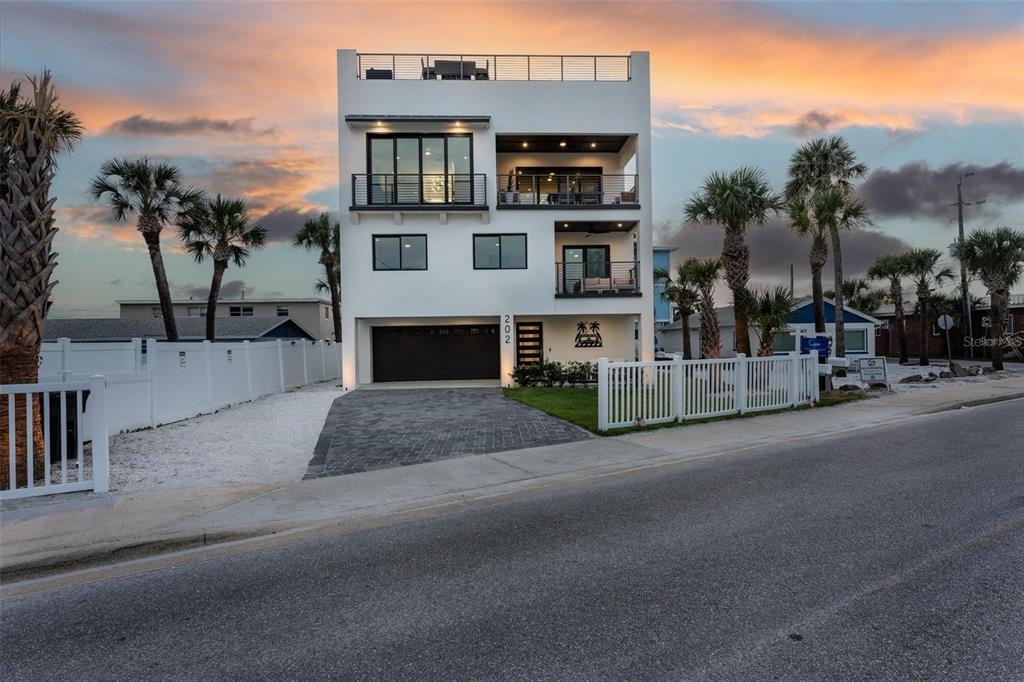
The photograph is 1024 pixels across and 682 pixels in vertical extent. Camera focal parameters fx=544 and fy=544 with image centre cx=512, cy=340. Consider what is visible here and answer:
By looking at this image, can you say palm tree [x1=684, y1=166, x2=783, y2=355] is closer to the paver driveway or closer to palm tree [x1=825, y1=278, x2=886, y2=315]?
the paver driveway

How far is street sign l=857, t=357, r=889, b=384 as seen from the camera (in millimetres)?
20188

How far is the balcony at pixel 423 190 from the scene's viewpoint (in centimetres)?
2156

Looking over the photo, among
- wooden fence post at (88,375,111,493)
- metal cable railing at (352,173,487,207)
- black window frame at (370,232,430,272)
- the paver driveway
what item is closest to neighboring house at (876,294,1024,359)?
metal cable railing at (352,173,487,207)

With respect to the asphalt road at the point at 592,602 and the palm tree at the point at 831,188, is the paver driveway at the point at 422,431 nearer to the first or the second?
the asphalt road at the point at 592,602

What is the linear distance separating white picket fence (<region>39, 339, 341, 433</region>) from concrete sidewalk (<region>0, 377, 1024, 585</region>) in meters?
4.78

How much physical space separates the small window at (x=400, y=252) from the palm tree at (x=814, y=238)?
50.3 ft

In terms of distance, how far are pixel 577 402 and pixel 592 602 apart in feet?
37.8

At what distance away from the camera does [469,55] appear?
74.3 feet

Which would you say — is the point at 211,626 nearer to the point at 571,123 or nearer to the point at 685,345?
the point at 571,123

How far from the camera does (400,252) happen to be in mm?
21797

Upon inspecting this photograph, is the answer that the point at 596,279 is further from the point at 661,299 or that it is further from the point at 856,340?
the point at 661,299

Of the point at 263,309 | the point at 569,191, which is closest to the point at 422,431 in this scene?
the point at 569,191

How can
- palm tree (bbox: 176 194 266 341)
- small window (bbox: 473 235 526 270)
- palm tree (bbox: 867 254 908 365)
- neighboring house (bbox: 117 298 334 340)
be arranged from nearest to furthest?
1. small window (bbox: 473 235 526 270)
2. palm tree (bbox: 176 194 266 341)
3. palm tree (bbox: 867 254 908 365)
4. neighboring house (bbox: 117 298 334 340)

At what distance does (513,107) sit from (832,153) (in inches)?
595
